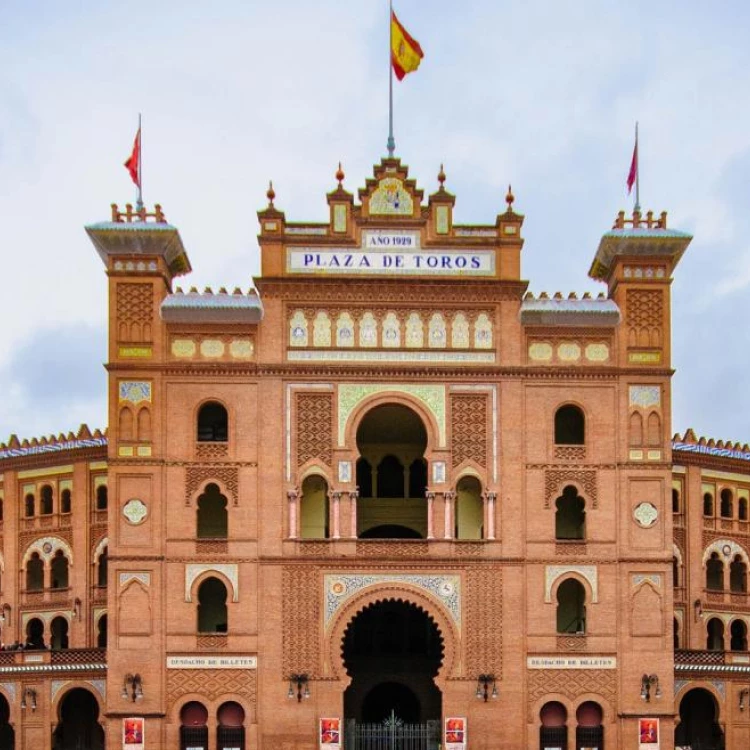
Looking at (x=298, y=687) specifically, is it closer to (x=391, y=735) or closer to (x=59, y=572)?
(x=391, y=735)

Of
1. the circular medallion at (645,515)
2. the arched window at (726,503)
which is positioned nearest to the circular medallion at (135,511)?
the circular medallion at (645,515)

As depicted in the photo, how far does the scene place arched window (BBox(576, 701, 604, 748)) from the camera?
164 ft

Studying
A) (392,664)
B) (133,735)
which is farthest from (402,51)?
(133,735)

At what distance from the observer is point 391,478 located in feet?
188

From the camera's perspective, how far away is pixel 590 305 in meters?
52.0

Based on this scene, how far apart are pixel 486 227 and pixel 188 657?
17863mm

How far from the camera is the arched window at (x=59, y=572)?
59594 millimetres

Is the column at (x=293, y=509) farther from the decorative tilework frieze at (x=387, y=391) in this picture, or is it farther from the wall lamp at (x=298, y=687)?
the wall lamp at (x=298, y=687)

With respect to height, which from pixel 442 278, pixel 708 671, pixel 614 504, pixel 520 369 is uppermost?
pixel 442 278

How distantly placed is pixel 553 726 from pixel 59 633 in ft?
68.3

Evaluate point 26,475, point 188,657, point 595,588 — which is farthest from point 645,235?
point 26,475

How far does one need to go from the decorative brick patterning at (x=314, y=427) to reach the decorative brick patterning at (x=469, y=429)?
4.25 meters

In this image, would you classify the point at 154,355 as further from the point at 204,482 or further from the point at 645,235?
the point at 645,235

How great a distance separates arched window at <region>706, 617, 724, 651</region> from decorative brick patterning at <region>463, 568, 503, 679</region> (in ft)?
44.6
